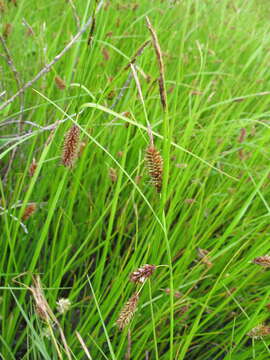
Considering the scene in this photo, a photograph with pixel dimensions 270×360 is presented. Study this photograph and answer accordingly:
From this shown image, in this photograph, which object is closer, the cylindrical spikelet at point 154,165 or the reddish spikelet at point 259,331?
the cylindrical spikelet at point 154,165

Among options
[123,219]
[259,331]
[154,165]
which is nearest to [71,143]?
[154,165]

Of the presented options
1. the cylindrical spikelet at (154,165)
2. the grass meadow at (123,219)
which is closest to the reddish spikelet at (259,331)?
the grass meadow at (123,219)

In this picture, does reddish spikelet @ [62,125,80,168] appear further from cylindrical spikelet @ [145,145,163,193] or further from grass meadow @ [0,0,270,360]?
cylindrical spikelet @ [145,145,163,193]

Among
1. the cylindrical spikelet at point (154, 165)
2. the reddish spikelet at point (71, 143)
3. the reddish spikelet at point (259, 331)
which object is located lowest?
the reddish spikelet at point (259, 331)

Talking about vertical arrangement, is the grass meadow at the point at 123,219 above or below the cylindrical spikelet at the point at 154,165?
below

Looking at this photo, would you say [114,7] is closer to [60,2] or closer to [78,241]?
[60,2]

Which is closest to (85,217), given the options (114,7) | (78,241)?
(78,241)

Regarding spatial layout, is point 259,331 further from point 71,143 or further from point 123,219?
point 71,143

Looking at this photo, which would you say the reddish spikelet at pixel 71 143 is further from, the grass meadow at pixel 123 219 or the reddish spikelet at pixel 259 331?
the reddish spikelet at pixel 259 331
